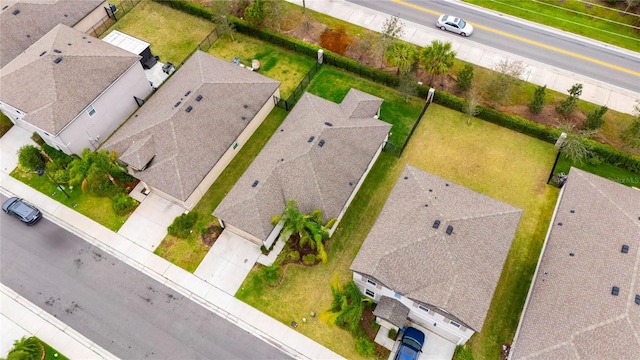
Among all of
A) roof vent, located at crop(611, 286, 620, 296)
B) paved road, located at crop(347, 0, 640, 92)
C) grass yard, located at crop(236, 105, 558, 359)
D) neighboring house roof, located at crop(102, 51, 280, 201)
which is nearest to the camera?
roof vent, located at crop(611, 286, 620, 296)

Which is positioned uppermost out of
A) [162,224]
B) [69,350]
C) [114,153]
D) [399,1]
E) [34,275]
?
[399,1]

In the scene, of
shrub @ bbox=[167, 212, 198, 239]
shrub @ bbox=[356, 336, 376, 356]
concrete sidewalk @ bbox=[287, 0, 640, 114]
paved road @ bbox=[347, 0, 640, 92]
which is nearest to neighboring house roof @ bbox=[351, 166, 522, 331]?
shrub @ bbox=[356, 336, 376, 356]

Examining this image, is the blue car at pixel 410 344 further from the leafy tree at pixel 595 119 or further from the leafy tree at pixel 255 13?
the leafy tree at pixel 255 13

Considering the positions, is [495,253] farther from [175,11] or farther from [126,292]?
[175,11]

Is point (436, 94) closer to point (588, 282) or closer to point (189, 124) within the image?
point (588, 282)

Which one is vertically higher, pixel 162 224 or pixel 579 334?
pixel 579 334

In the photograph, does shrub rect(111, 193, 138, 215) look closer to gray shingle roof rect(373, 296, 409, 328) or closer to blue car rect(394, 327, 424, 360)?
gray shingle roof rect(373, 296, 409, 328)

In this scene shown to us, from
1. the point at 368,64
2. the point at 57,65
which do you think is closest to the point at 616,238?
the point at 368,64

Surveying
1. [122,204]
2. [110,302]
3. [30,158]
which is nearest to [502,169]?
[122,204]
